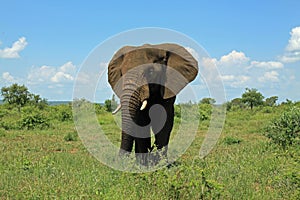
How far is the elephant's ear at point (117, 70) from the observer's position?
820 cm

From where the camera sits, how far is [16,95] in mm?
36000

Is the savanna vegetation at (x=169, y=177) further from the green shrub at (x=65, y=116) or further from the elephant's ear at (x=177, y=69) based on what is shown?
the green shrub at (x=65, y=116)

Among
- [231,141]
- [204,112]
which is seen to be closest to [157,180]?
[231,141]

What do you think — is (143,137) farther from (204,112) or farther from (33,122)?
(204,112)

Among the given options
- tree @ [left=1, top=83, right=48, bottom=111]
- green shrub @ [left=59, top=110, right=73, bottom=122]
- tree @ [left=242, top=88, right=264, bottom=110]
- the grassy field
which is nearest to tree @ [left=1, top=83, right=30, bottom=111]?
tree @ [left=1, top=83, right=48, bottom=111]

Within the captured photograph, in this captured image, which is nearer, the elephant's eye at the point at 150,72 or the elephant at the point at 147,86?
the elephant at the point at 147,86

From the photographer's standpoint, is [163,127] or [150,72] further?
[163,127]

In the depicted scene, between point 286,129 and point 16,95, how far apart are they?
29.8 metres

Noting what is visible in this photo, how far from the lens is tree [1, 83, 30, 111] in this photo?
35625 millimetres

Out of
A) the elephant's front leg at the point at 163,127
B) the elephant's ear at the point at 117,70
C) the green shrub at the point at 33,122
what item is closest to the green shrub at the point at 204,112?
the green shrub at the point at 33,122

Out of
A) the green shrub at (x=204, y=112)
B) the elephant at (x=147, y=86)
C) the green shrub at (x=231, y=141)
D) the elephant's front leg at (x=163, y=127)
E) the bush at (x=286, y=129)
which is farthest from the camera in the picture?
the green shrub at (x=204, y=112)

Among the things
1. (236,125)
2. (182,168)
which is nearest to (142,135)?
(182,168)

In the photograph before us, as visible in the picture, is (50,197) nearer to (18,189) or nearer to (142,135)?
(18,189)

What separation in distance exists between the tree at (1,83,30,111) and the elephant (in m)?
28.6
